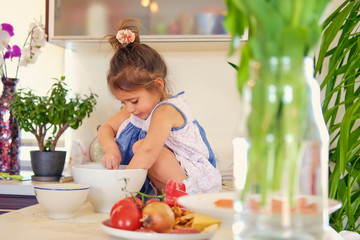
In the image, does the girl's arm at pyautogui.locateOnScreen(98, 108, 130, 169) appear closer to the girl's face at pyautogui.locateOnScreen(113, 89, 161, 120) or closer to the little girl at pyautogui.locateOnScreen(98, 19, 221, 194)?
the little girl at pyautogui.locateOnScreen(98, 19, 221, 194)

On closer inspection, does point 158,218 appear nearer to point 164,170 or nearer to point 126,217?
point 126,217

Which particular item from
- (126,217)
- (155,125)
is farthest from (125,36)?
(126,217)

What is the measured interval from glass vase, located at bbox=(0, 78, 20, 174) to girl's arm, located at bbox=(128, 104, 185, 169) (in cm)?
104

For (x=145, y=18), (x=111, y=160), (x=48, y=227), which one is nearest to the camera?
(x=48, y=227)

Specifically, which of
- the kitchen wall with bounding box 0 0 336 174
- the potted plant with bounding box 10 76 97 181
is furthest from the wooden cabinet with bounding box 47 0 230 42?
the potted plant with bounding box 10 76 97 181

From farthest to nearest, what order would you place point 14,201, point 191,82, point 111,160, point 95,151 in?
point 191,82, point 95,151, point 14,201, point 111,160

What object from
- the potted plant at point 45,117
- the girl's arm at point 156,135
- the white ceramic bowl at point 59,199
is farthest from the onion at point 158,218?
the potted plant at point 45,117

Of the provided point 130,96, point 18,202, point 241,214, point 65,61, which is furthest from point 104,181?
point 65,61

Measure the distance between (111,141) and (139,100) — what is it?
226 mm

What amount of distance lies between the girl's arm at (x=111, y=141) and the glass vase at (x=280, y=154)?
1.16 m

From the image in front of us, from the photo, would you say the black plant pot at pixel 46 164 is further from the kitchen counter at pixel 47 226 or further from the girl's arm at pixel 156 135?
the kitchen counter at pixel 47 226

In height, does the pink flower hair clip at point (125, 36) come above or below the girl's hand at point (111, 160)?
above

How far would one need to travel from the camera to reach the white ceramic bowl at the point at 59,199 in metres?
1.17

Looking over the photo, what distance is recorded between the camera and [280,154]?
1.83 ft
